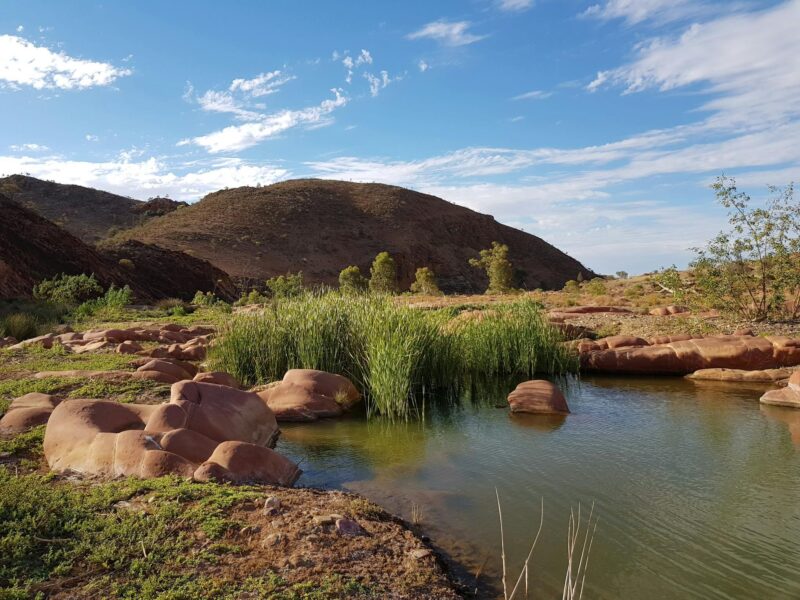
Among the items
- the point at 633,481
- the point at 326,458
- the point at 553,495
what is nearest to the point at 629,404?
the point at 633,481

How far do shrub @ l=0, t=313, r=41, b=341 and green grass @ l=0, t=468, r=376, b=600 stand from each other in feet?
34.0

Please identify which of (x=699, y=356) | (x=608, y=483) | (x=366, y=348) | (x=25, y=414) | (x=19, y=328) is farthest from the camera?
(x=19, y=328)

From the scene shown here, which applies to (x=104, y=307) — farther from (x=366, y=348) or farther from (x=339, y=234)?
(x=339, y=234)

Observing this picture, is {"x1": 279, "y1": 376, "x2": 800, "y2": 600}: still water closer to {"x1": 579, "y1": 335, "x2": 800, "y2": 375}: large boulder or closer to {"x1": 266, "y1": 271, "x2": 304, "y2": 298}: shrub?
{"x1": 579, "y1": 335, "x2": 800, "y2": 375}: large boulder

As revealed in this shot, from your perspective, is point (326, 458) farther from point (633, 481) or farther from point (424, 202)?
point (424, 202)

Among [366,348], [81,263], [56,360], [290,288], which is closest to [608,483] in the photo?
[366,348]

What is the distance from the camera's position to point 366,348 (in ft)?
29.1

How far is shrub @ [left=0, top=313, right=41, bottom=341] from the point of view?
1311 centimetres

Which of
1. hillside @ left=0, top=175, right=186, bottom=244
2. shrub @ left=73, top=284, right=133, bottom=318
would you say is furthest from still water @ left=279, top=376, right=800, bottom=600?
hillside @ left=0, top=175, right=186, bottom=244

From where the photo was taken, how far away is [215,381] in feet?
25.1

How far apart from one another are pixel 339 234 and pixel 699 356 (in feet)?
153

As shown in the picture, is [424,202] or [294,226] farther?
[424,202]

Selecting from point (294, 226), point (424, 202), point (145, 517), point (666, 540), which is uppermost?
point (424, 202)

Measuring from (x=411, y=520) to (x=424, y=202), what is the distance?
63351 mm
